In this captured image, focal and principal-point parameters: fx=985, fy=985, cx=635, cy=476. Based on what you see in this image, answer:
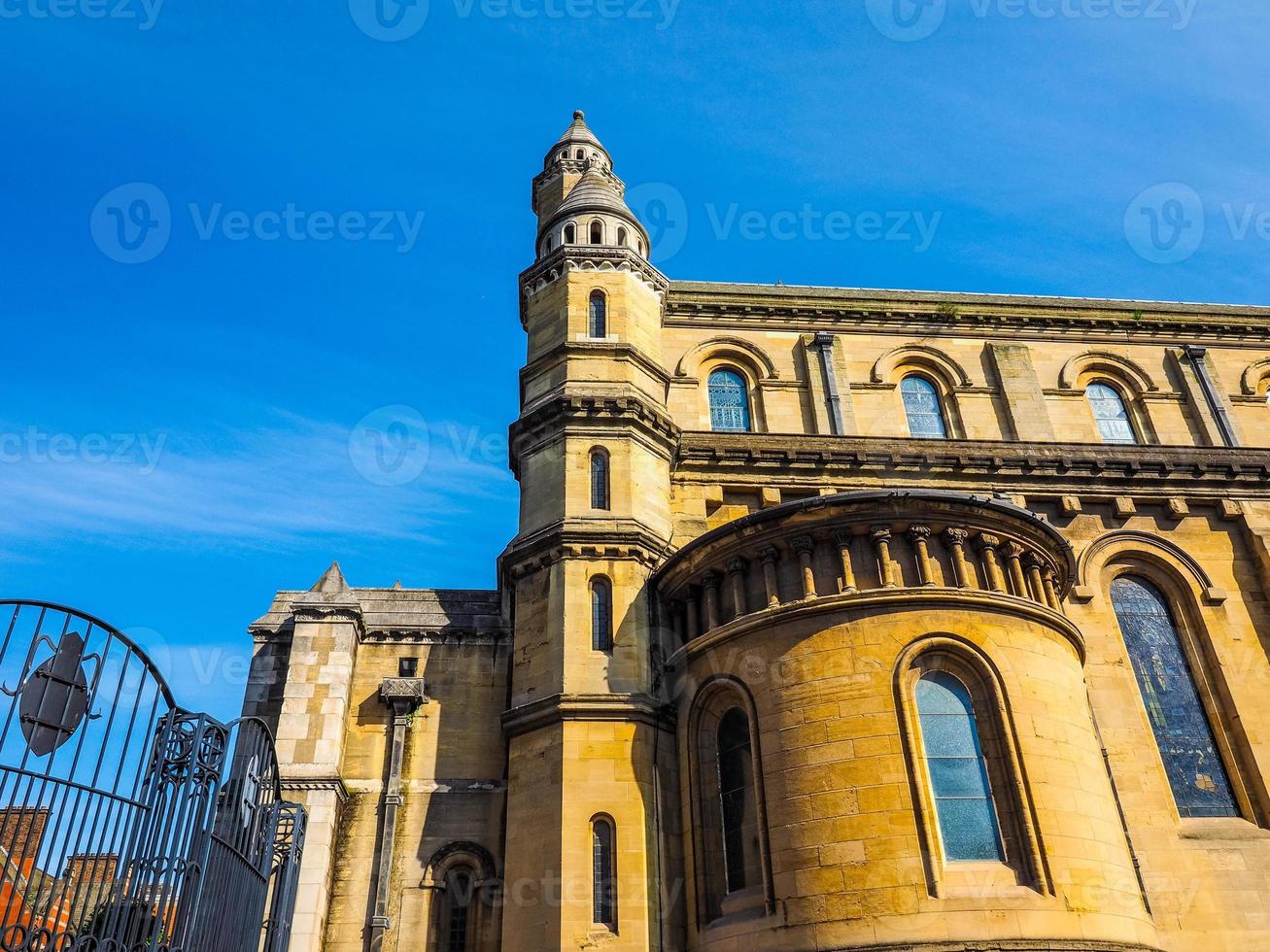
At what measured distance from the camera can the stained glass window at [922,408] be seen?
27062 millimetres

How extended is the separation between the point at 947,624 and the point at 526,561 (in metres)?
8.68

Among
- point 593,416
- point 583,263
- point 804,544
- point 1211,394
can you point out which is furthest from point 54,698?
point 1211,394

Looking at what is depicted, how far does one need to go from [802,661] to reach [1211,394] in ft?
60.1

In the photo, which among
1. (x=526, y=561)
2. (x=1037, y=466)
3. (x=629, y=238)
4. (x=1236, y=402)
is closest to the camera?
(x=526, y=561)

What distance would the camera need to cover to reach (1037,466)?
81.3 feet

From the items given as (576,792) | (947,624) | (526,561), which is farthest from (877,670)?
(526,561)

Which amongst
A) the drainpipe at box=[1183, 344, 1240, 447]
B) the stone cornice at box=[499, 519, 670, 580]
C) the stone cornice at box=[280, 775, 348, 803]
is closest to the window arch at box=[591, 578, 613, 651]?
the stone cornice at box=[499, 519, 670, 580]

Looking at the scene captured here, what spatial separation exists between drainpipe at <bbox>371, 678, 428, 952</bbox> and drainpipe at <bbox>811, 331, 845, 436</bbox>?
1244 centimetres

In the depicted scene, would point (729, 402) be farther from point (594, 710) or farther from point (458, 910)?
point (458, 910)

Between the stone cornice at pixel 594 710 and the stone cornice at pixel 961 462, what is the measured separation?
23.0ft

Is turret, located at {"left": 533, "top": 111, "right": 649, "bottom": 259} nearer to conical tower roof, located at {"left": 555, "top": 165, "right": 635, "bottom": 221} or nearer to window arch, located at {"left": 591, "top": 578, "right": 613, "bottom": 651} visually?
conical tower roof, located at {"left": 555, "top": 165, "right": 635, "bottom": 221}

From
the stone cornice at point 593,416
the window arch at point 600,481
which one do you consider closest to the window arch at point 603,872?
the window arch at point 600,481

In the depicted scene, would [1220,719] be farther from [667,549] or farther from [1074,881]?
[667,549]

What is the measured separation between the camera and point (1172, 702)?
72.3 ft
